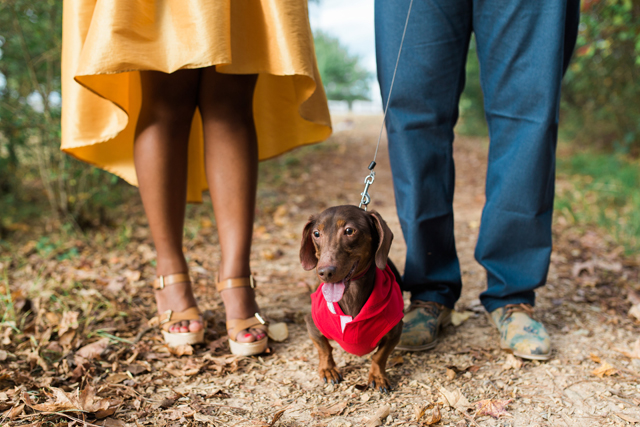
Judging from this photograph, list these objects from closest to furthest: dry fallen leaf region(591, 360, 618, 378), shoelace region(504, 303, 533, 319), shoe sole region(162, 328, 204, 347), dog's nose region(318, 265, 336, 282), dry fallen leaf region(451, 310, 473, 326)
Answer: dog's nose region(318, 265, 336, 282)
dry fallen leaf region(591, 360, 618, 378)
shoe sole region(162, 328, 204, 347)
shoelace region(504, 303, 533, 319)
dry fallen leaf region(451, 310, 473, 326)

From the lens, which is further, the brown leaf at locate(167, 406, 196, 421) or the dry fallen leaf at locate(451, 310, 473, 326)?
the dry fallen leaf at locate(451, 310, 473, 326)

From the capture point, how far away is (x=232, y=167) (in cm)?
181

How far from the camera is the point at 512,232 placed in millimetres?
1869

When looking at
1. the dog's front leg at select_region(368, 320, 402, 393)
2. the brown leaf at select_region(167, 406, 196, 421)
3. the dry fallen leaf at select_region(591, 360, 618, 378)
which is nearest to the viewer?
the brown leaf at select_region(167, 406, 196, 421)

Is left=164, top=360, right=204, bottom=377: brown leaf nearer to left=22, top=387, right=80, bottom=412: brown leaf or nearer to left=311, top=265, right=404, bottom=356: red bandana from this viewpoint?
left=22, top=387, right=80, bottom=412: brown leaf

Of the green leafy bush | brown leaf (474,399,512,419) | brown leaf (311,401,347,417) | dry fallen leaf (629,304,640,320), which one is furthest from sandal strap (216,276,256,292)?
the green leafy bush

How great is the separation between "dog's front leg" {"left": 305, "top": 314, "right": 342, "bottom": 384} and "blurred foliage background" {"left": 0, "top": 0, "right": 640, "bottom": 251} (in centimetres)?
197

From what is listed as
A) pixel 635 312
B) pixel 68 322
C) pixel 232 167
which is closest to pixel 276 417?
pixel 232 167

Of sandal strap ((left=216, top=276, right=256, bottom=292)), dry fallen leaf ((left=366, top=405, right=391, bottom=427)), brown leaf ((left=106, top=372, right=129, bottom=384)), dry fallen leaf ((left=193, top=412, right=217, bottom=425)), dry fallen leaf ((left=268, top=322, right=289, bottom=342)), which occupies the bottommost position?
dry fallen leaf ((left=268, top=322, right=289, bottom=342))

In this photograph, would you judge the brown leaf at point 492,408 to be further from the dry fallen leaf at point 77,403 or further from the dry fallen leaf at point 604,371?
the dry fallen leaf at point 77,403

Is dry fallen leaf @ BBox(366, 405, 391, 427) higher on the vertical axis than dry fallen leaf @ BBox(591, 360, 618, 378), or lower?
higher

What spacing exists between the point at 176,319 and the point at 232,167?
639 millimetres

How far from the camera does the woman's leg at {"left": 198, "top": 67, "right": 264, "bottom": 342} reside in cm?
180

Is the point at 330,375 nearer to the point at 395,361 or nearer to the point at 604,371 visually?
the point at 395,361
